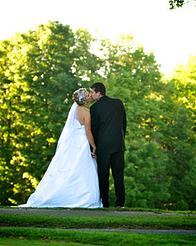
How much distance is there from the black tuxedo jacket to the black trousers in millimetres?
141

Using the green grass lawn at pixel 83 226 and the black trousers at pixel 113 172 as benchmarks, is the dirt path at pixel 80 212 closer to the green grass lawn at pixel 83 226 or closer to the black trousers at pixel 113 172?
the green grass lawn at pixel 83 226

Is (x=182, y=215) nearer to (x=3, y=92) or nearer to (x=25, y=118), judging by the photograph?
(x=25, y=118)

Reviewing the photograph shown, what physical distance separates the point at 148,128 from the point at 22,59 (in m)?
9.45

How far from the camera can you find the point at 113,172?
607 inches

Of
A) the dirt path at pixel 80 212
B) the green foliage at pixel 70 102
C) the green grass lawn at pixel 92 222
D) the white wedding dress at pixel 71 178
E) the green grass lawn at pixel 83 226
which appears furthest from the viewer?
the green foliage at pixel 70 102

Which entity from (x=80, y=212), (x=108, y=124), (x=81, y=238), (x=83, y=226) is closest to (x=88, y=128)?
(x=108, y=124)

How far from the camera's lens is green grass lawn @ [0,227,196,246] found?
9117 mm

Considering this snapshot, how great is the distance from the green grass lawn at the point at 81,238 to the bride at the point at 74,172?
5.11 metres

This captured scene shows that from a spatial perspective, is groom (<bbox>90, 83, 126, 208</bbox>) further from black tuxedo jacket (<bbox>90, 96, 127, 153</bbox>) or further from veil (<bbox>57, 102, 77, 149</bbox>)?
veil (<bbox>57, 102, 77, 149</bbox>)

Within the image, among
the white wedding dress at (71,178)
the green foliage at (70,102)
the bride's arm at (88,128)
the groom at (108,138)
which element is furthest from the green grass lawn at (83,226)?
the green foliage at (70,102)

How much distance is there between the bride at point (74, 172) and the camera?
15.4 meters

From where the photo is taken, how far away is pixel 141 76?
51.3m

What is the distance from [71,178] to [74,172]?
14 cm

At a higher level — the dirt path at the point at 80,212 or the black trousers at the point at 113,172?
the black trousers at the point at 113,172
